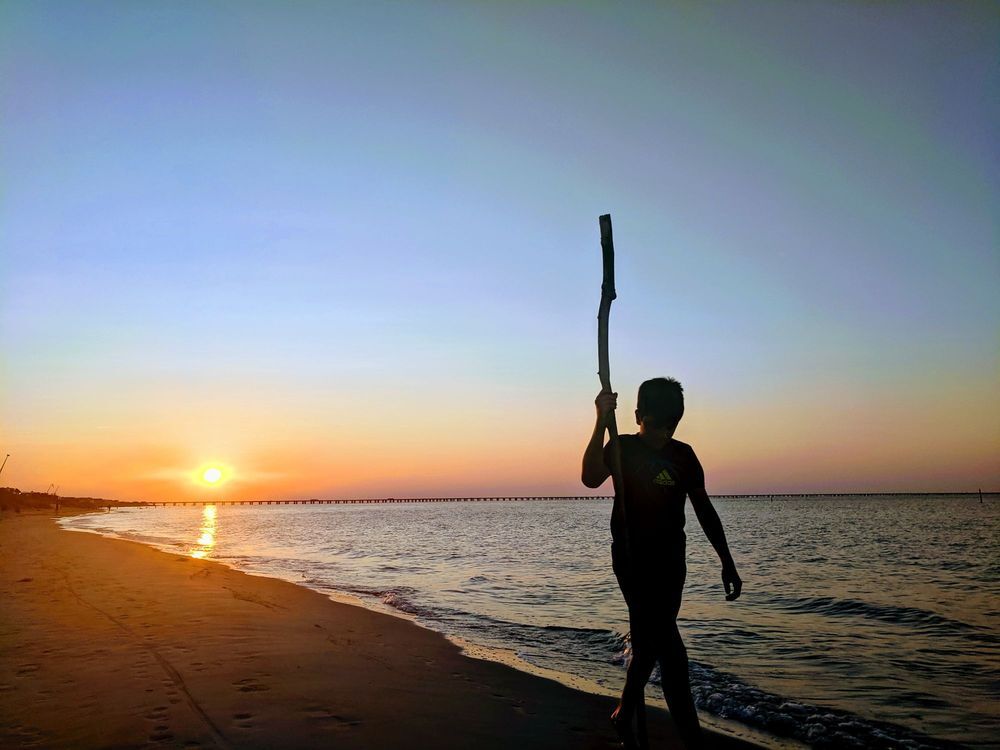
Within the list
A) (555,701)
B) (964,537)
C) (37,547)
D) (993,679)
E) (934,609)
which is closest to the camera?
(555,701)

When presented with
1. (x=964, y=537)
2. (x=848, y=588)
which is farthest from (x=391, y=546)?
(x=964, y=537)

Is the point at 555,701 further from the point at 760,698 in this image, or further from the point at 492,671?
the point at 760,698

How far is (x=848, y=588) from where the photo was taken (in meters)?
17.1

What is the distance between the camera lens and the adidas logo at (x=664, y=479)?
4.11m

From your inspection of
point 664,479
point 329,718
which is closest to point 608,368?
point 664,479

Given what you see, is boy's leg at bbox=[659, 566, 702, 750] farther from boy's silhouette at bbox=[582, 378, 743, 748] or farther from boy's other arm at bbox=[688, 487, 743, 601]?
boy's other arm at bbox=[688, 487, 743, 601]

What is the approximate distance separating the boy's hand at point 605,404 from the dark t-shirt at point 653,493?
0.20 m

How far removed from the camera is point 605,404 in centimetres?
415

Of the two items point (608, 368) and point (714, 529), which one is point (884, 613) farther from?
point (608, 368)

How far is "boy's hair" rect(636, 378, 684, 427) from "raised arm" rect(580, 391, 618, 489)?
27 cm

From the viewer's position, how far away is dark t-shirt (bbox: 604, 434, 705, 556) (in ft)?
13.3

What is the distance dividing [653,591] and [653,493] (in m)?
0.63

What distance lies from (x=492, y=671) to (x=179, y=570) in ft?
42.6

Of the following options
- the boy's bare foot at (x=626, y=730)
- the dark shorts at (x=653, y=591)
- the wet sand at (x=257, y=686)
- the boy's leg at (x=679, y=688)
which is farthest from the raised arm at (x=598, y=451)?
the wet sand at (x=257, y=686)
